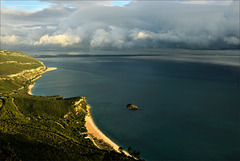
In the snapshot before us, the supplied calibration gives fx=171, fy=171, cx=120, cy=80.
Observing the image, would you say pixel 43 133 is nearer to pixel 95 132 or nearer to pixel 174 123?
pixel 95 132

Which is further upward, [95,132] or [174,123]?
[174,123]

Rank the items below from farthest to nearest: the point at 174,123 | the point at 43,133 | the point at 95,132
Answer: the point at 174,123
the point at 95,132
the point at 43,133

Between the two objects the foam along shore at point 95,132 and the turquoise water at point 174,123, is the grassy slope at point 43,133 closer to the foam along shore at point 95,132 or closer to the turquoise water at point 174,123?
the foam along shore at point 95,132

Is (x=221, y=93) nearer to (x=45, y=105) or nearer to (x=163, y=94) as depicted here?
(x=163, y=94)

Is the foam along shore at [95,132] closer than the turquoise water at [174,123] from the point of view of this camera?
No

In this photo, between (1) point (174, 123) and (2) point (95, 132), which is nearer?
(2) point (95, 132)

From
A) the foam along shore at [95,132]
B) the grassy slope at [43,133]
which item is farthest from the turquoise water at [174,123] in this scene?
the grassy slope at [43,133]

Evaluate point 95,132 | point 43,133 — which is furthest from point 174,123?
point 43,133

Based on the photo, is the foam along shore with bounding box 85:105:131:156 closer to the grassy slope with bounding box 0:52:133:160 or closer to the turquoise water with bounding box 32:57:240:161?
the turquoise water with bounding box 32:57:240:161
